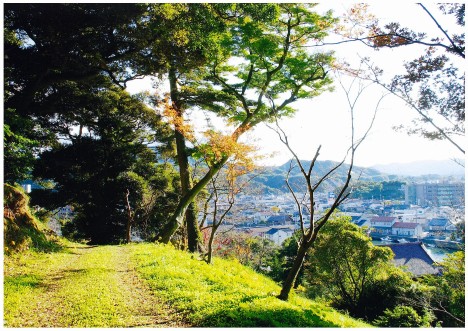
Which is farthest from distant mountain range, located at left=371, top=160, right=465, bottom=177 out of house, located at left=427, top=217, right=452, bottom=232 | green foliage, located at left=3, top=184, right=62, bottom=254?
green foliage, located at left=3, top=184, right=62, bottom=254

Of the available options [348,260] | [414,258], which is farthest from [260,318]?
[414,258]

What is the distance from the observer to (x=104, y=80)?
1245 cm

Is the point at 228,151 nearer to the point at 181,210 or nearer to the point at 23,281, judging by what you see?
the point at 181,210

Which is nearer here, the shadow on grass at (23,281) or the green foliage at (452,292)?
the shadow on grass at (23,281)

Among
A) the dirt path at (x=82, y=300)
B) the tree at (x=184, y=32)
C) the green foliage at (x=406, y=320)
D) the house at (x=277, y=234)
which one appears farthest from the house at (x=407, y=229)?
the dirt path at (x=82, y=300)

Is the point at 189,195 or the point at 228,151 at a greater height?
the point at 228,151

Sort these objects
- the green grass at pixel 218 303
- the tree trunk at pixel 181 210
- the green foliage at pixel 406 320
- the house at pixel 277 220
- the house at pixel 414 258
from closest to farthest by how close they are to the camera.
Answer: the green grass at pixel 218 303 → the green foliage at pixel 406 320 → the tree trunk at pixel 181 210 → the house at pixel 414 258 → the house at pixel 277 220

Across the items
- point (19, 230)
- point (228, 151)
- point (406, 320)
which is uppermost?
point (228, 151)

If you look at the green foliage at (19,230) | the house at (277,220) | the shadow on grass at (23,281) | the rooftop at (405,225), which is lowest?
the house at (277,220)

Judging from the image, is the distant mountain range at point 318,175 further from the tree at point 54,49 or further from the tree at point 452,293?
the tree at point 54,49

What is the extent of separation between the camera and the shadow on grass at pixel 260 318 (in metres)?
4.48

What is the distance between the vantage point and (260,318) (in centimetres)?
467

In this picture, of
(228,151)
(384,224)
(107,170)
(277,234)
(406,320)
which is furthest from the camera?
(277,234)

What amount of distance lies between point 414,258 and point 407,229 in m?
10.1
